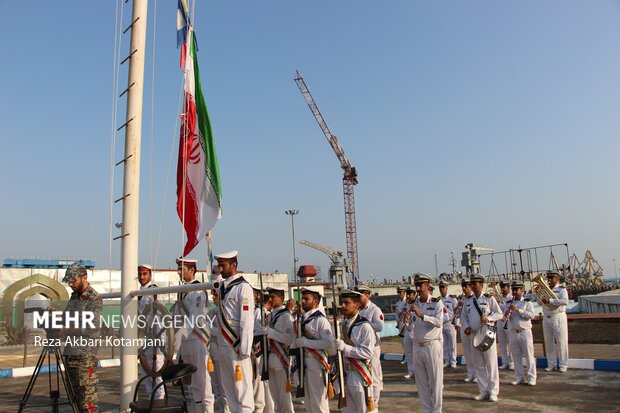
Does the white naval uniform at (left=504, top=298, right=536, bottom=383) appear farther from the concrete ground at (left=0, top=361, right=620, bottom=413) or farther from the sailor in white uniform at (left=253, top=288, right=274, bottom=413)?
the sailor in white uniform at (left=253, top=288, right=274, bottom=413)

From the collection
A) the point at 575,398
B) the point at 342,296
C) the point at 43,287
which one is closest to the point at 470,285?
the point at 575,398

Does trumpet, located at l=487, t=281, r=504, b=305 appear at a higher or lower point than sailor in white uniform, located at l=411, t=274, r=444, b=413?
higher

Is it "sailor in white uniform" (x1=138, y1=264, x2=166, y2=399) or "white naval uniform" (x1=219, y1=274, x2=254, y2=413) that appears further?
"sailor in white uniform" (x1=138, y1=264, x2=166, y2=399)

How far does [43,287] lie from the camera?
2703cm

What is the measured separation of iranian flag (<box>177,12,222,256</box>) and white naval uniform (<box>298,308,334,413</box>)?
2.00m

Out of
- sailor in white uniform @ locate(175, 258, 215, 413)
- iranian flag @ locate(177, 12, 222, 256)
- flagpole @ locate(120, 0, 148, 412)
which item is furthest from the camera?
sailor in white uniform @ locate(175, 258, 215, 413)

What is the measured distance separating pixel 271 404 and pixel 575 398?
5.21 m

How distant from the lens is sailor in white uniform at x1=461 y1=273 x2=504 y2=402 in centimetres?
947

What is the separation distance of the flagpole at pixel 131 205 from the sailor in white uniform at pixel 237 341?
1105mm

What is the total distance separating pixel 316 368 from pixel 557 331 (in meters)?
7.52

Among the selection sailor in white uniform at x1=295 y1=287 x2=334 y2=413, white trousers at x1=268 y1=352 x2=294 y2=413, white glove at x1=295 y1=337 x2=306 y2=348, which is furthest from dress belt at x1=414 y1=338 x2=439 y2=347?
white glove at x1=295 y1=337 x2=306 y2=348

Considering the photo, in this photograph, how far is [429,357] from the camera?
833cm

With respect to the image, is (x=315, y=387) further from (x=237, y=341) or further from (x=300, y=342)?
(x=237, y=341)

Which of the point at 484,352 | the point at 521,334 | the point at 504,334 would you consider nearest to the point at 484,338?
the point at 484,352
